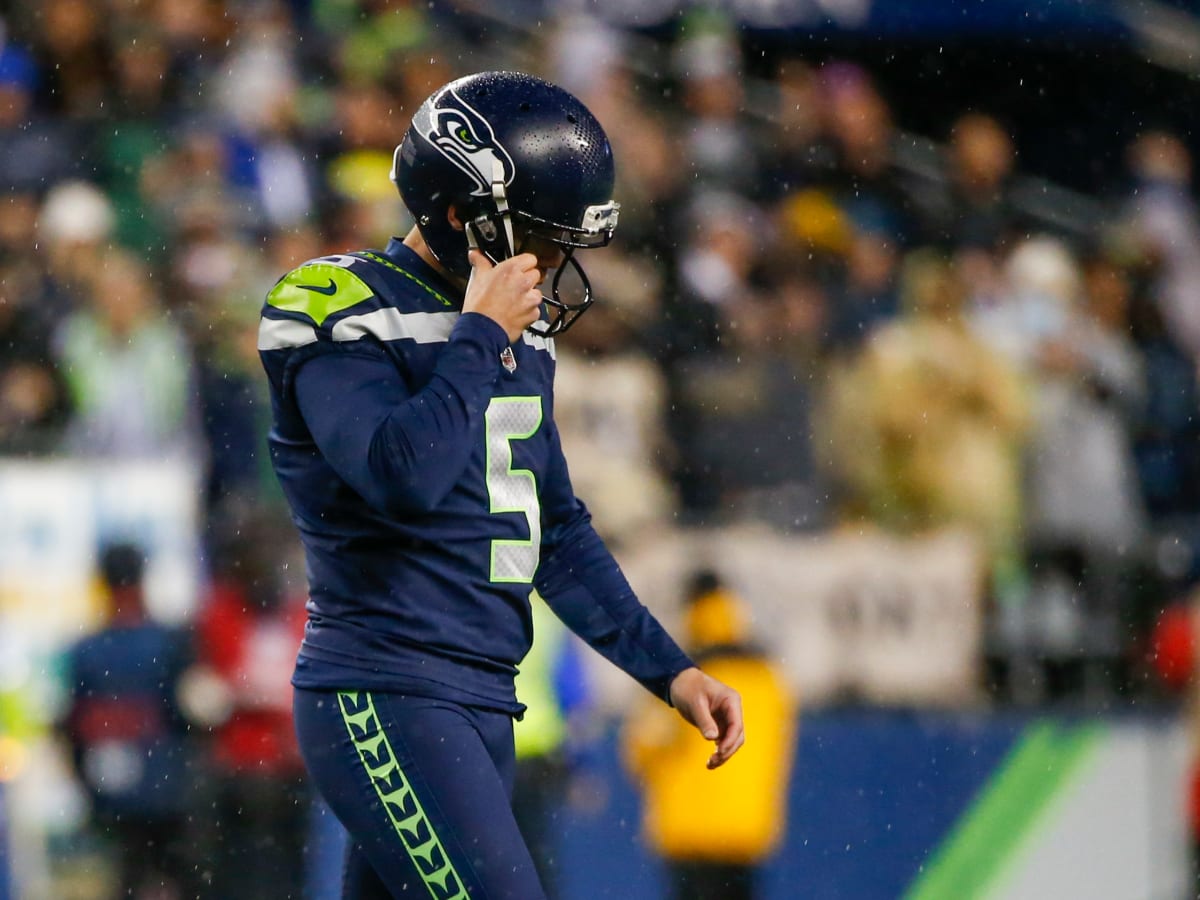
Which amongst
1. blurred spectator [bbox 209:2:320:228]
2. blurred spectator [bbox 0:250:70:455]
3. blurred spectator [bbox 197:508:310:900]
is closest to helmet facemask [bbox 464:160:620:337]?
blurred spectator [bbox 197:508:310:900]

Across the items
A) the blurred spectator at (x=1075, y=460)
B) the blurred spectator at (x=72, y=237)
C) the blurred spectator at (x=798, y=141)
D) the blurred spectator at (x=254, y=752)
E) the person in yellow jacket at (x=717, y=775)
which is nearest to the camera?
the person in yellow jacket at (x=717, y=775)

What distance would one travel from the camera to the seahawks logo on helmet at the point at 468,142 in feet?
11.4

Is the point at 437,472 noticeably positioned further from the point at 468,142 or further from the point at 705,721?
the point at 705,721

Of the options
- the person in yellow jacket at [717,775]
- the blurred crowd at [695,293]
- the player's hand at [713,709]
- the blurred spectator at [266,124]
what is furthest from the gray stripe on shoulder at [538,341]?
the blurred spectator at [266,124]

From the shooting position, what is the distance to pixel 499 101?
11.6ft

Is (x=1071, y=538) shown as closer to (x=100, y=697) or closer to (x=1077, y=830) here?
(x=1077, y=830)

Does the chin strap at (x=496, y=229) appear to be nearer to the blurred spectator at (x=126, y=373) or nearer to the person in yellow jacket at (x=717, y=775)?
the person in yellow jacket at (x=717, y=775)


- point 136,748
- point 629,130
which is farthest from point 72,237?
point 629,130

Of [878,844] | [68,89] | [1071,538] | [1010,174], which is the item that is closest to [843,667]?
[878,844]

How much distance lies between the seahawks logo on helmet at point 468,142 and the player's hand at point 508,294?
18 centimetres

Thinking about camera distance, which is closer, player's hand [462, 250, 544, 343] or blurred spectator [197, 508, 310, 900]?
player's hand [462, 250, 544, 343]

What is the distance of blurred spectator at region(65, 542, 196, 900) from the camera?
729 centimetres

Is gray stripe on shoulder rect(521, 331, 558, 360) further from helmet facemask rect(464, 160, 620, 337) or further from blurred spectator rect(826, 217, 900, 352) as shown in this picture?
blurred spectator rect(826, 217, 900, 352)

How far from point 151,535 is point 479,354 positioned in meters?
4.71
